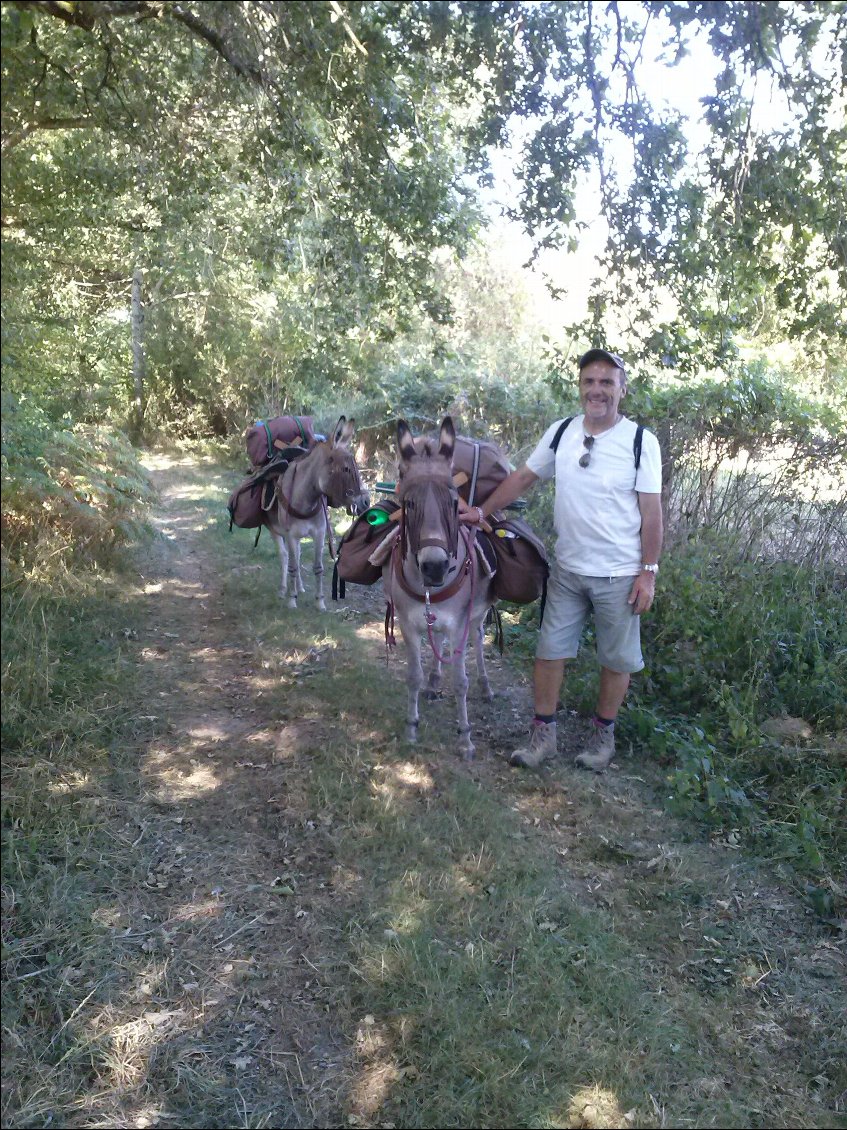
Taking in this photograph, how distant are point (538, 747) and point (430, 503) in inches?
80.4

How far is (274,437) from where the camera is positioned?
→ 9.07 metres

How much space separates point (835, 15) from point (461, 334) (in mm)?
16629

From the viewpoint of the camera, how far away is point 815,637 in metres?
5.77

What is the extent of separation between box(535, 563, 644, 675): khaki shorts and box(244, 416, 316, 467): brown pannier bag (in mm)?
4714

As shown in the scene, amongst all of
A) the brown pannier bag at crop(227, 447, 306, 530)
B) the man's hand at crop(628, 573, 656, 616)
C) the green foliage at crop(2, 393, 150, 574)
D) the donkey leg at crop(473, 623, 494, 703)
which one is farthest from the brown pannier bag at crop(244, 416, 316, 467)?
the man's hand at crop(628, 573, 656, 616)

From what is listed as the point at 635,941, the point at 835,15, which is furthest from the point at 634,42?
the point at 635,941

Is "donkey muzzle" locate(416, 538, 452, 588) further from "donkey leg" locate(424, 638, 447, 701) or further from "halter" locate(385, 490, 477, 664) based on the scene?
"donkey leg" locate(424, 638, 447, 701)

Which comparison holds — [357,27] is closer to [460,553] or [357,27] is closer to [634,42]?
[634,42]

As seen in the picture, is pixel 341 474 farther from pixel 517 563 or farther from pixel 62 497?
pixel 517 563

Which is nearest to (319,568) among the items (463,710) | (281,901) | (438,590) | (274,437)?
(274,437)

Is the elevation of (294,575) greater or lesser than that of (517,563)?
lesser

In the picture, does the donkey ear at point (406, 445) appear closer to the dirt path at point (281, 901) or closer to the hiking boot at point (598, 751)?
the dirt path at point (281, 901)

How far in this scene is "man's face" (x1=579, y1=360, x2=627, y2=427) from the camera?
4.50m

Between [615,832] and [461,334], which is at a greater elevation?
[461,334]
